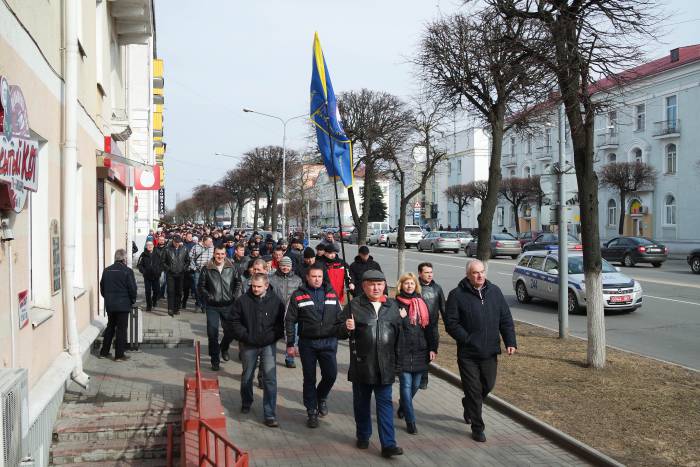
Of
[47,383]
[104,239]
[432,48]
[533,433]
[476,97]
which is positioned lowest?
[533,433]

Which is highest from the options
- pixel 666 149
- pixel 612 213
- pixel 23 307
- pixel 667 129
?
pixel 667 129

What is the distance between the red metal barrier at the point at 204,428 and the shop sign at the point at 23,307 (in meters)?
1.59

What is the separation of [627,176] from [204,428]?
149 feet

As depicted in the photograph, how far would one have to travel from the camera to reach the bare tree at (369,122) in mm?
20875

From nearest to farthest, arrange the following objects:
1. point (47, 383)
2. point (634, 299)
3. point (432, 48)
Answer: point (47, 383), point (432, 48), point (634, 299)

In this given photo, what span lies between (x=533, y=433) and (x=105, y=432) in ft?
14.2

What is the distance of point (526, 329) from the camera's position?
12.9 m

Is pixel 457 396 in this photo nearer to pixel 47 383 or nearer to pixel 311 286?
pixel 311 286

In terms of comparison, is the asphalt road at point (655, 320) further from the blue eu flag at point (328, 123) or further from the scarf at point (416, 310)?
the blue eu flag at point (328, 123)

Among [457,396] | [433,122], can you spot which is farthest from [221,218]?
[457,396]

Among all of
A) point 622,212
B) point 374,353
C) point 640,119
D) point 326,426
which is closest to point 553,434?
point 374,353

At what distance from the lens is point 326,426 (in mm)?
6980

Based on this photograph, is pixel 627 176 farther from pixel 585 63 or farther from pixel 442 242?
pixel 585 63

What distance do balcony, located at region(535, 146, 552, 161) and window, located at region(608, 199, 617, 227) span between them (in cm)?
901
